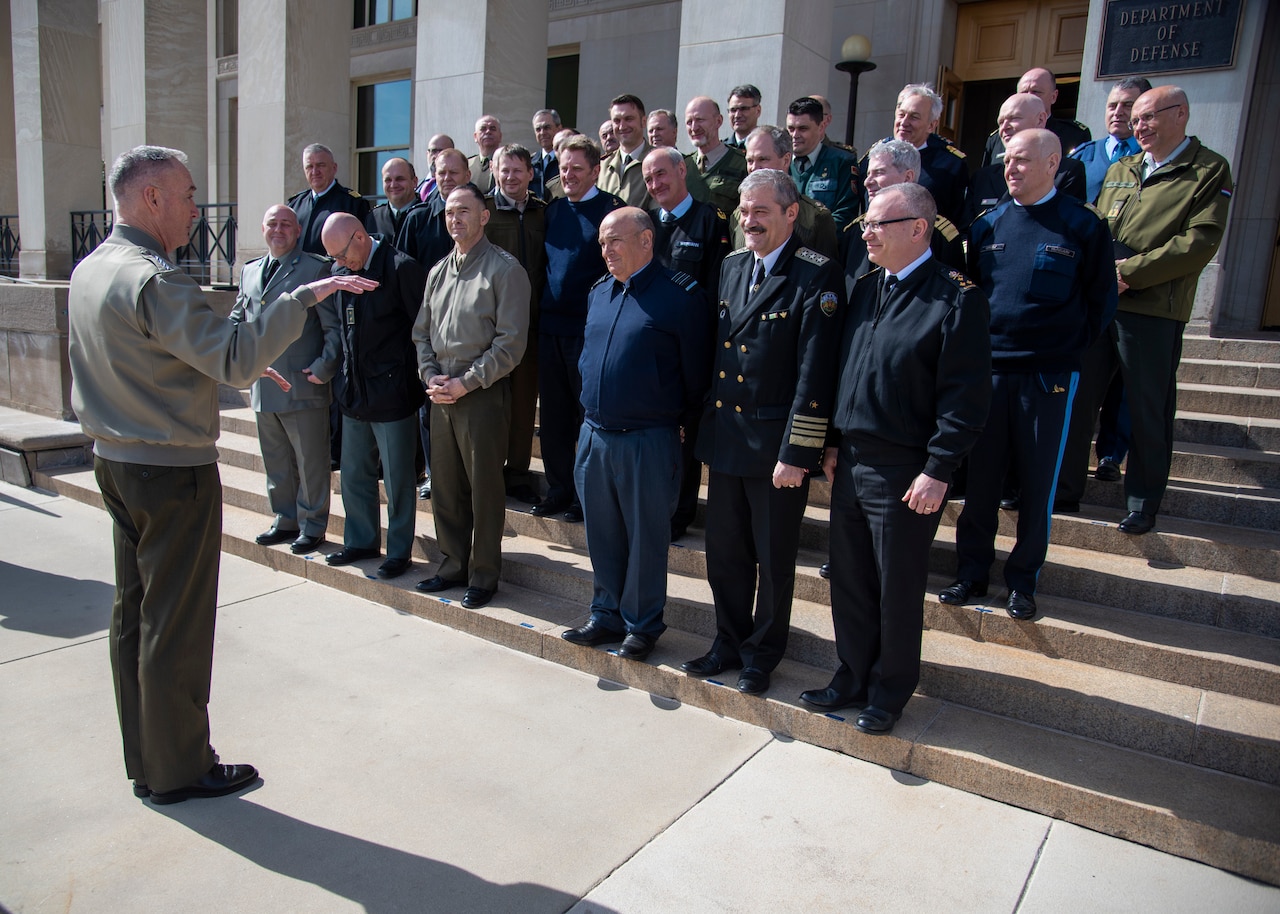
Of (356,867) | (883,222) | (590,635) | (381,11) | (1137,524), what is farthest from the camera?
(381,11)

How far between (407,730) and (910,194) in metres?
2.83

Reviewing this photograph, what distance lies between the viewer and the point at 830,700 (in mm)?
3564

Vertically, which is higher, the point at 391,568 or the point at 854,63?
the point at 854,63

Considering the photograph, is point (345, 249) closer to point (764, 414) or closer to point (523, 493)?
point (523, 493)

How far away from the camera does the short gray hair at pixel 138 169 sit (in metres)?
2.88

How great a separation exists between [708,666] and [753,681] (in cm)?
24

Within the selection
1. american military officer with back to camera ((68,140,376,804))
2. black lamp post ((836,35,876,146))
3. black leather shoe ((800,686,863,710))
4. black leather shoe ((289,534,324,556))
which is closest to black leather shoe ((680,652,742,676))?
black leather shoe ((800,686,863,710))

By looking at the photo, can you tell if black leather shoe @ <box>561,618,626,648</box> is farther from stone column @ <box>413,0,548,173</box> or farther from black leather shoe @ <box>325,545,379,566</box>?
stone column @ <box>413,0,548,173</box>

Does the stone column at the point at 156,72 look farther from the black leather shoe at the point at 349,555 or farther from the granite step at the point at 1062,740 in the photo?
the granite step at the point at 1062,740

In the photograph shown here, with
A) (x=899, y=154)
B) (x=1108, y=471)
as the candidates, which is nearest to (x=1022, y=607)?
(x=1108, y=471)

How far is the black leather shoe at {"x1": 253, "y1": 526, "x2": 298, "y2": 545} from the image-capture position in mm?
5668

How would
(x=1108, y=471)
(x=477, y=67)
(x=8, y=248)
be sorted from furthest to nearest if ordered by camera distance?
(x=8, y=248) < (x=477, y=67) < (x=1108, y=471)

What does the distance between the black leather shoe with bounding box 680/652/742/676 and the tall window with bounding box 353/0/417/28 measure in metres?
13.8

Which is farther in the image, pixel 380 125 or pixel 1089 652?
pixel 380 125
